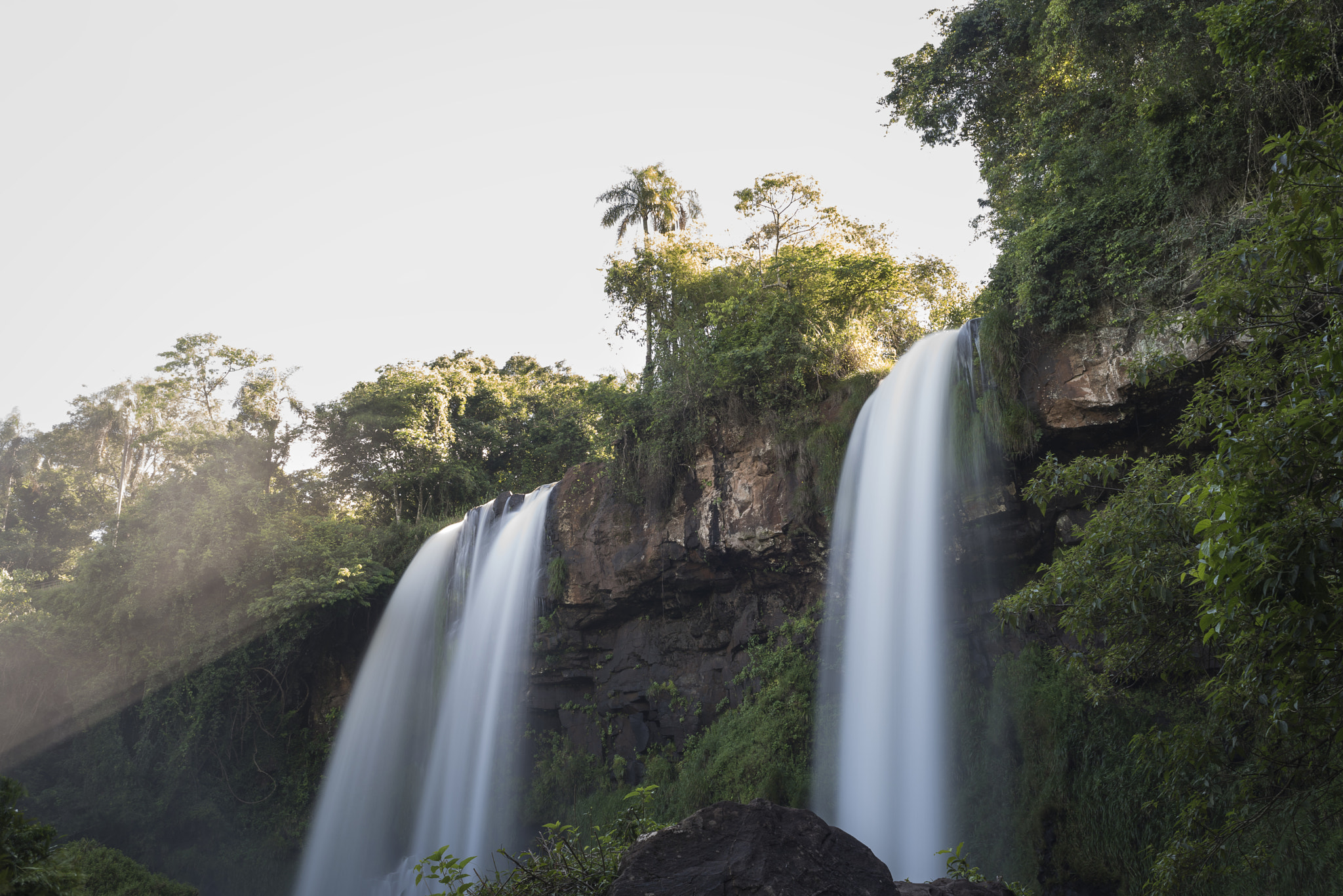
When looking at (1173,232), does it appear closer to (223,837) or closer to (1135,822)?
(1135,822)

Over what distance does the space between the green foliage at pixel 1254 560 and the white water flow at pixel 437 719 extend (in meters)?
13.1

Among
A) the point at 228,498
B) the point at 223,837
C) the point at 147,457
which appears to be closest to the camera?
the point at 223,837

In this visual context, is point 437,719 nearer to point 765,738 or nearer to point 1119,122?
point 765,738

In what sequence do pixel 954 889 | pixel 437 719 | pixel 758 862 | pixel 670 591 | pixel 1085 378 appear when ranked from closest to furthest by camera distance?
pixel 758 862 → pixel 954 889 → pixel 1085 378 → pixel 670 591 → pixel 437 719

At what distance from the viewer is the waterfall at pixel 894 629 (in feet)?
32.1

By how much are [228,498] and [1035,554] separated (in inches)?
786

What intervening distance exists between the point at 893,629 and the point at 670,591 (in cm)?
588

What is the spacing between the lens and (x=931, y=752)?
9.98m

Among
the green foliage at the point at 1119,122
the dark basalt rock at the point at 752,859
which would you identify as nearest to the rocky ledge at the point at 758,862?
the dark basalt rock at the point at 752,859

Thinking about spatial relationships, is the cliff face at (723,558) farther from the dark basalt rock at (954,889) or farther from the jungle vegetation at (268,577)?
the dark basalt rock at (954,889)

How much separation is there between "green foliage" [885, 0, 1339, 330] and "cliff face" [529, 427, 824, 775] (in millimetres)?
5622

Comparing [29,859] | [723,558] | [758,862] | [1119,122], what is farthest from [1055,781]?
[29,859]

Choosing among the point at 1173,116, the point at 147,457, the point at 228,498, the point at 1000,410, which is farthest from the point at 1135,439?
the point at 147,457

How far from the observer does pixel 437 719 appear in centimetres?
1756
